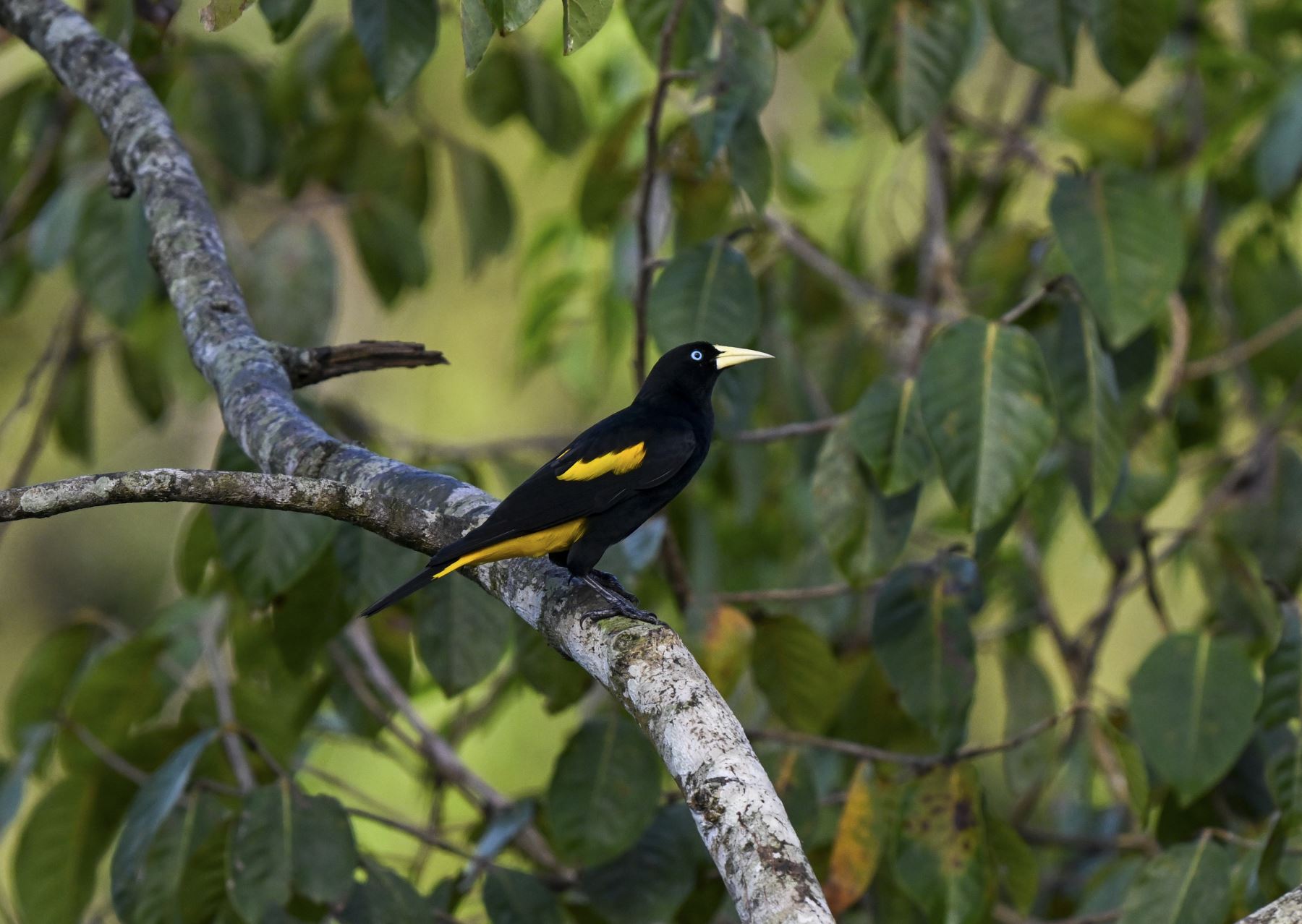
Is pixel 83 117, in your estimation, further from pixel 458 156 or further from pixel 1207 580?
pixel 1207 580

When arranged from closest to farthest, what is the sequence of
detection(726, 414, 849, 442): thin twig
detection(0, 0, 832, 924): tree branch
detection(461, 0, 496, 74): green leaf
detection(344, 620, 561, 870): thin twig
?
detection(0, 0, 832, 924): tree branch, detection(461, 0, 496, 74): green leaf, detection(726, 414, 849, 442): thin twig, detection(344, 620, 561, 870): thin twig

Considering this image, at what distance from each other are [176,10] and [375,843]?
182 inches

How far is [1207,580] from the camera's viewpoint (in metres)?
4.03

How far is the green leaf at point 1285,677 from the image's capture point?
2711 mm

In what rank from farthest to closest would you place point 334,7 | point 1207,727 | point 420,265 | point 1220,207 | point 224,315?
point 334,7
point 1220,207
point 420,265
point 1207,727
point 224,315

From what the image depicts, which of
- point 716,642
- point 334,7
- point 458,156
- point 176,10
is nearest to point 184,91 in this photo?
point 458,156

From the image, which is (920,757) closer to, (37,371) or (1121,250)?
(1121,250)

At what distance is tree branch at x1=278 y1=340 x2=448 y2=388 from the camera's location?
8.43ft

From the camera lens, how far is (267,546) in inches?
110

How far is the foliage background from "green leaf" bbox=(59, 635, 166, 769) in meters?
0.02

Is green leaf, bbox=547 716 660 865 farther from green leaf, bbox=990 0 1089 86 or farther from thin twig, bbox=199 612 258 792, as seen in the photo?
green leaf, bbox=990 0 1089 86

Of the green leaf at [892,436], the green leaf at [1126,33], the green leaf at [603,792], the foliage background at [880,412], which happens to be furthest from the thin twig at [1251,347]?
the green leaf at [603,792]

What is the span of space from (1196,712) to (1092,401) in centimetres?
70

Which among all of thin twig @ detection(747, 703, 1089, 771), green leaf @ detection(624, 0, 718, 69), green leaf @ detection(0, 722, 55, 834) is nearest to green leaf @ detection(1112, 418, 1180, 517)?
thin twig @ detection(747, 703, 1089, 771)
